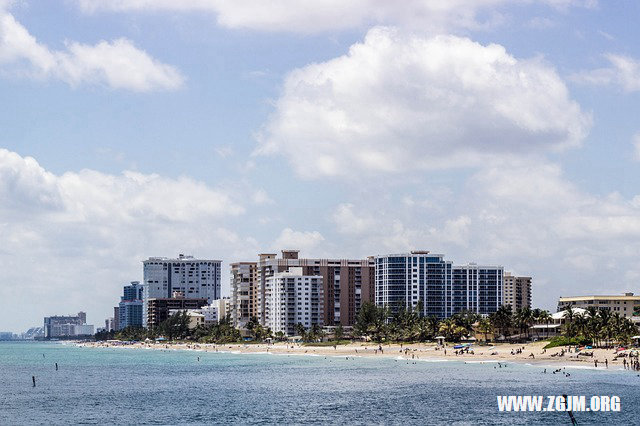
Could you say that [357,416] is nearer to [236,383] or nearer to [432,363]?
[236,383]

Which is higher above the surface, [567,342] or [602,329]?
[602,329]

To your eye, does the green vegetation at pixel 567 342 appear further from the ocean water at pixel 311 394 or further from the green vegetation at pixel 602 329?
the ocean water at pixel 311 394

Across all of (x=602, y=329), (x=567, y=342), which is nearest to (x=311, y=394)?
(x=602, y=329)

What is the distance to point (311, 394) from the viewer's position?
118188mm

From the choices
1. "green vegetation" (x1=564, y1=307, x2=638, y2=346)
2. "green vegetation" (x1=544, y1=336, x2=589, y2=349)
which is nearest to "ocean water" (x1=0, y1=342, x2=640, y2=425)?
"green vegetation" (x1=564, y1=307, x2=638, y2=346)

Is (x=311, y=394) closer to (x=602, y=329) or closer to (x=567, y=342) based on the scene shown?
(x=602, y=329)

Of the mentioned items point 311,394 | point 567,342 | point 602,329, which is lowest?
point 311,394

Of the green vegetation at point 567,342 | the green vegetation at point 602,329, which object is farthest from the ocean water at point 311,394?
the green vegetation at point 567,342

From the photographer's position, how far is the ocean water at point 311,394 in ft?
304

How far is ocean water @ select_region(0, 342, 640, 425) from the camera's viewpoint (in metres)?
92.7

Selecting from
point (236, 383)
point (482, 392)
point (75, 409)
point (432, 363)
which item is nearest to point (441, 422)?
point (482, 392)

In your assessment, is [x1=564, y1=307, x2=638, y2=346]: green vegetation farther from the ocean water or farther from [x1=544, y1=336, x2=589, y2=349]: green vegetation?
the ocean water

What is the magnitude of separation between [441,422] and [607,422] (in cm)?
1580

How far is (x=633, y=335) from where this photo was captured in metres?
184
